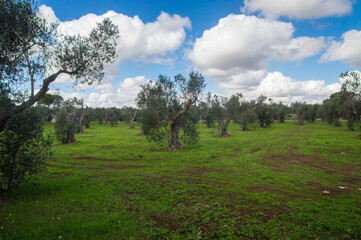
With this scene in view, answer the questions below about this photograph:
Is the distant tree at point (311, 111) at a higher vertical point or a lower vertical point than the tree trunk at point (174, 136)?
higher

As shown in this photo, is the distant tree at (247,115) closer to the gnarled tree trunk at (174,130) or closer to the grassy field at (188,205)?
the gnarled tree trunk at (174,130)

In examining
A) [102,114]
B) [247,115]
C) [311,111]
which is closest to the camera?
[247,115]

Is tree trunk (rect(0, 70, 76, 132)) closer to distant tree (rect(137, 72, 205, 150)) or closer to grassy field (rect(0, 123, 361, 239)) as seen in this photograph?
grassy field (rect(0, 123, 361, 239))

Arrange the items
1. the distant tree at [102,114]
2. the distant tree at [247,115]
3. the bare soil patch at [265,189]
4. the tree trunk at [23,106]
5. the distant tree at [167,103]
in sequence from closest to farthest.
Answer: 1. the tree trunk at [23,106]
2. the bare soil patch at [265,189]
3. the distant tree at [167,103]
4. the distant tree at [247,115]
5. the distant tree at [102,114]

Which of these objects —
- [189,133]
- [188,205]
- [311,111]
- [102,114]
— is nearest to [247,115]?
[189,133]

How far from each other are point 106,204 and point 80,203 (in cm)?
127

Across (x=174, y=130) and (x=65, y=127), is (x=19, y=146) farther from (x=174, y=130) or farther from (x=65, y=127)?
(x=65, y=127)

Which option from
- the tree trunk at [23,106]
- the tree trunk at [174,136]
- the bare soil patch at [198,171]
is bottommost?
the bare soil patch at [198,171]

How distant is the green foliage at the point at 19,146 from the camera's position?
9203 millimetres

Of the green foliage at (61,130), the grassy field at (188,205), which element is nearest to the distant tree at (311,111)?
the grassy field at (188,205)

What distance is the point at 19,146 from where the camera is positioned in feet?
31.0

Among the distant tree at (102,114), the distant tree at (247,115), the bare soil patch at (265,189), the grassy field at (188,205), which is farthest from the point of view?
the distant tree at (102,114)

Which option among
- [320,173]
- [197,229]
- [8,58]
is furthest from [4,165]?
[320,173]

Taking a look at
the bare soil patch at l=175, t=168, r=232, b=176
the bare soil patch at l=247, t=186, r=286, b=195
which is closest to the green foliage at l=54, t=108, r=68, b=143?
the bare soil patch at l=175, t=168, r=232, b=176
